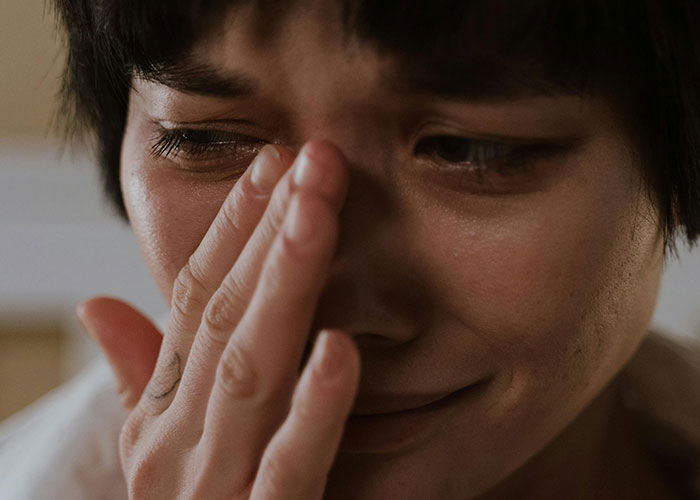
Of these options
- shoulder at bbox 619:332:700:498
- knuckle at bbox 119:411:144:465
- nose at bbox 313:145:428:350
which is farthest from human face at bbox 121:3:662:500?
shoulder at bbox 619:332:700:498

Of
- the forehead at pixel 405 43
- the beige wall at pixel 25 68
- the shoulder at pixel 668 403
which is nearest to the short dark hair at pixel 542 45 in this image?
the forehead at pixel 405 43

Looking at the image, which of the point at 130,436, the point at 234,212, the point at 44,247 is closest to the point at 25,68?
the point at 44,247

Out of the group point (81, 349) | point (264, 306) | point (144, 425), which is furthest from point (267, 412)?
point (81, 349)

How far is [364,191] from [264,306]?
0.11 metres

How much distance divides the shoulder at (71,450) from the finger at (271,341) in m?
0.34

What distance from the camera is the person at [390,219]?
0.62 m

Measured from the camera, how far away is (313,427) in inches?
24.4

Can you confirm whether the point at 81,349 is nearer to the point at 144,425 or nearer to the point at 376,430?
the point at 144,425

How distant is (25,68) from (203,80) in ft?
4.84

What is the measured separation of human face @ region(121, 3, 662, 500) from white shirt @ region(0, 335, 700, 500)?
0.35 metres

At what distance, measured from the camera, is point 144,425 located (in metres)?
0.84

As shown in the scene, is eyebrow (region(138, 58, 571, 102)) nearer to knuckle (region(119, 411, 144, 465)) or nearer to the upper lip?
the upper lip

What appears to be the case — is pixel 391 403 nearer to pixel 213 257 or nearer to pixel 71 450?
pixel 213 257

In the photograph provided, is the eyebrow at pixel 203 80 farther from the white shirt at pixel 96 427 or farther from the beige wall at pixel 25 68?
the beige wall at pixel 25 68
